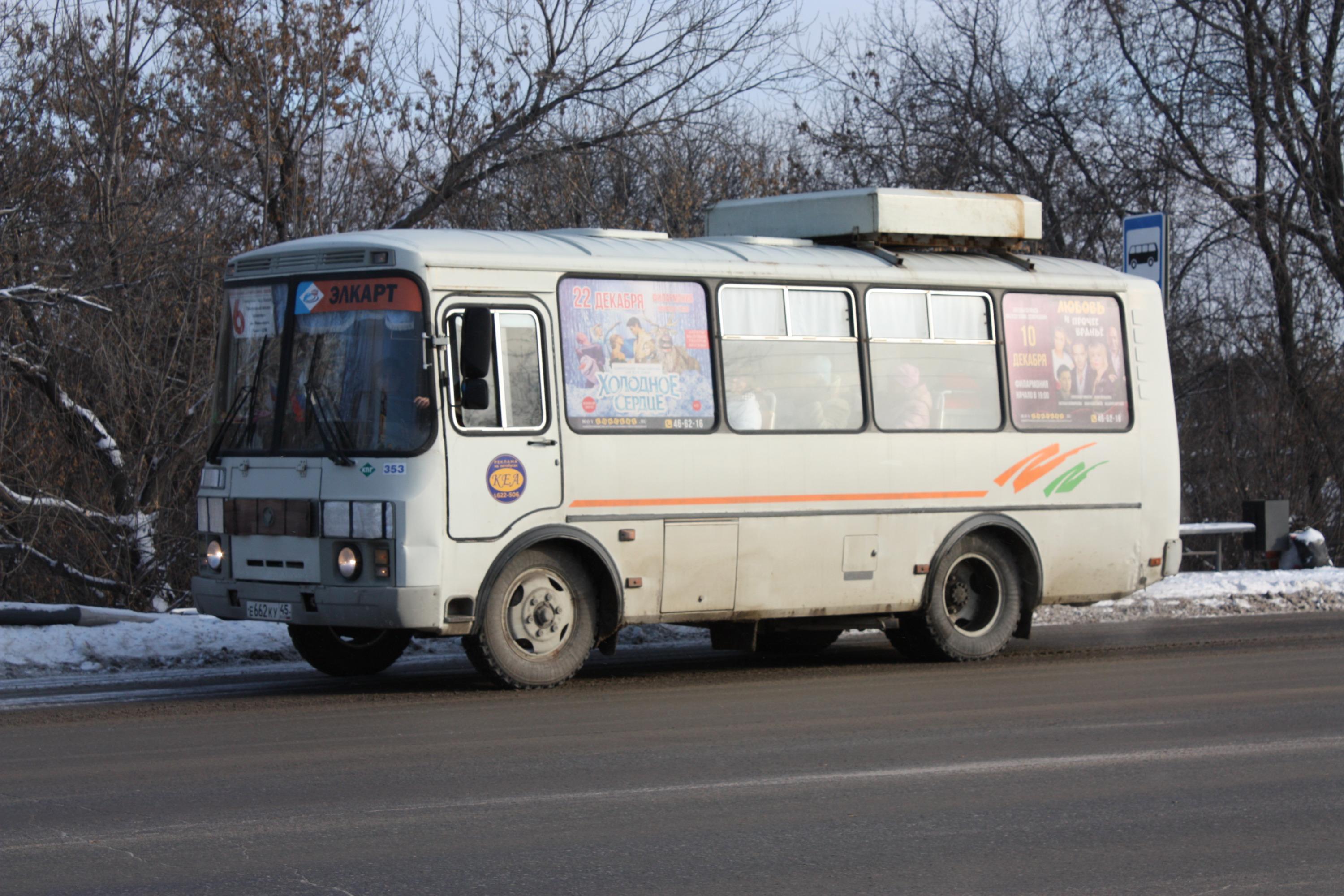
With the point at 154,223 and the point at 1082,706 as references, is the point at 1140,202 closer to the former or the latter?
the point at 154,223

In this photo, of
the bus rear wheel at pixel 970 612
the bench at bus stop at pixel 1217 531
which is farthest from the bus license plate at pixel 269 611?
the bench at bus stop at pixel 1217 531

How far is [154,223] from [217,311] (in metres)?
1.56

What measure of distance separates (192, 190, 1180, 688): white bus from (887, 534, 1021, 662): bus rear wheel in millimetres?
23

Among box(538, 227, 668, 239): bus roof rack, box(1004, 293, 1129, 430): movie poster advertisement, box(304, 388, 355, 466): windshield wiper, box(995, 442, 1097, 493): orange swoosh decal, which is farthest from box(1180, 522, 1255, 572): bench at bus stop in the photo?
box(304, 388, 355, 466): windshield wiper

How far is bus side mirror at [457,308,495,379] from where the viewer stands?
10.1 m

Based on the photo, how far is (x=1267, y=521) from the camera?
21.4 m

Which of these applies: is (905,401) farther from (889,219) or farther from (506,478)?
(506,478)

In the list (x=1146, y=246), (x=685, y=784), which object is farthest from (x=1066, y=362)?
(x=685, y=784)

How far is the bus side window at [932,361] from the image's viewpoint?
1232cm

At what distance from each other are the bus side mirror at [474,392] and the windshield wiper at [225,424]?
1.62 m

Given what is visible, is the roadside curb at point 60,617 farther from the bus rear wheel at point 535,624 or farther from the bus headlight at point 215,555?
the bus rear wheel at point 535,624

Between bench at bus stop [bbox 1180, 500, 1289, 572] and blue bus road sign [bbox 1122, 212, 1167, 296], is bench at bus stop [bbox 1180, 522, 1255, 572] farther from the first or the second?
blue bus road sign [bbox 1122, 212, 1167, 296]

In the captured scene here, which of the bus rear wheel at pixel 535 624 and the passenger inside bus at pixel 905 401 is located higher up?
the passenger inside bus at pixel 905 401

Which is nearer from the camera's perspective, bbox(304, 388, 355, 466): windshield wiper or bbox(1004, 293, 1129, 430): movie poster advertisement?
bbox(304, 388, 355, 466): windshield wiper
